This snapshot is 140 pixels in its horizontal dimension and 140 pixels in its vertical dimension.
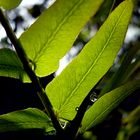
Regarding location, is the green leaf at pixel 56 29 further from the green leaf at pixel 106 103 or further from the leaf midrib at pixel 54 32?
the green leaf at pixel 106 103

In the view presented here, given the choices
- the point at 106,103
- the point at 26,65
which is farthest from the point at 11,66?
the point at 106,103

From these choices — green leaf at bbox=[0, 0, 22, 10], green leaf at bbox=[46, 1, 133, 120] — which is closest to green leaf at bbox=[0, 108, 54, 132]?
green leaf at bbox=[46, 1, 133, 120]

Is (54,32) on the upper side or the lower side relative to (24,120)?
upper

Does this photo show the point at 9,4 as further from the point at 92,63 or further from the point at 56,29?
the point at 92,63

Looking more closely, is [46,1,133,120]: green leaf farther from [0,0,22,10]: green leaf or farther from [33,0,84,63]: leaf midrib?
[0,0,22,10]: green leaf

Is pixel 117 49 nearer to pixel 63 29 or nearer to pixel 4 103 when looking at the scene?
pixel 63 29

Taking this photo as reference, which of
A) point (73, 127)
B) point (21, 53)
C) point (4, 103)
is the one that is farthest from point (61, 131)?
point (4, 103)
